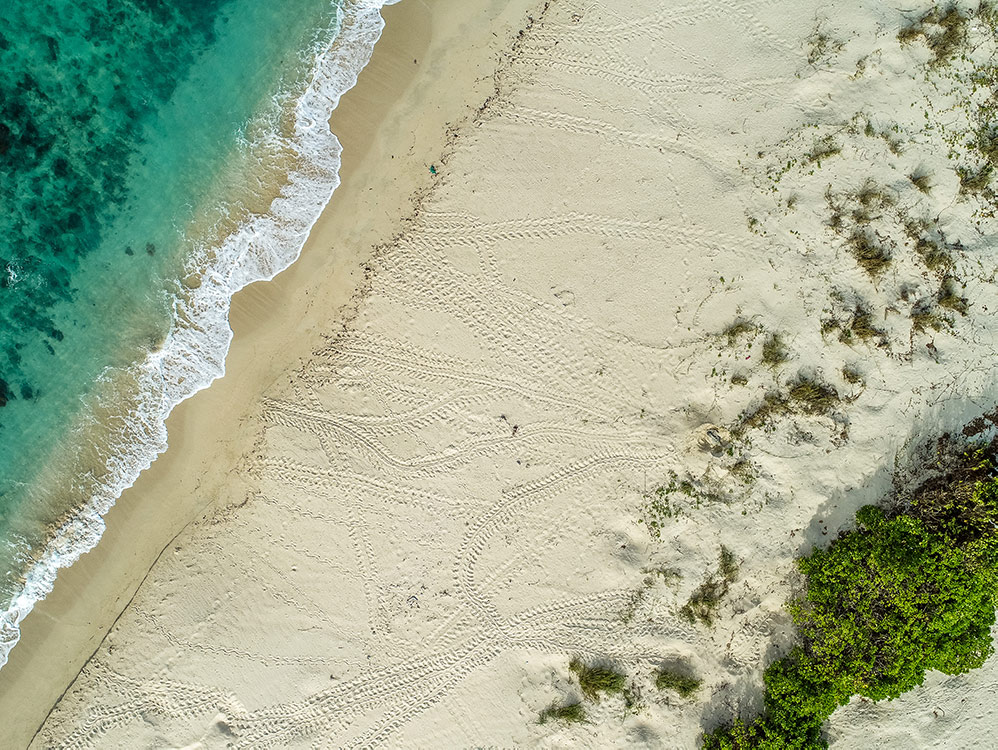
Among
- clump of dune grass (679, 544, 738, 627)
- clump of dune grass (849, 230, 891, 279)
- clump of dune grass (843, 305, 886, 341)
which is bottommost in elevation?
clump of dune grass (679, 544, 738, 627)

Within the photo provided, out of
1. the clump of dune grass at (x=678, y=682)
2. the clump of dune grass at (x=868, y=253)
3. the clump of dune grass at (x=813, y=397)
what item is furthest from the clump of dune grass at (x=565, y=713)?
the clump of dune grass at (x=868, y=253)

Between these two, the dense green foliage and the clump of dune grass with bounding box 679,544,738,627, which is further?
the clump of dune grass with bounding box 679,544,738,627

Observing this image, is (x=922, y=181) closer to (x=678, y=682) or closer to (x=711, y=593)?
(x=711, y=593)

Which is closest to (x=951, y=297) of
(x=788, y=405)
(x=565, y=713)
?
(x=788, y=405)

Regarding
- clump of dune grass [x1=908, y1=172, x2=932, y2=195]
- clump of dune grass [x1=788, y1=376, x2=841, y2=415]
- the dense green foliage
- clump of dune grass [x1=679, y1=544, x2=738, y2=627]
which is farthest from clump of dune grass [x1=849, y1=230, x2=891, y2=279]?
clump of dune grass [x1=679, y1=544, x2=738, y2=627]

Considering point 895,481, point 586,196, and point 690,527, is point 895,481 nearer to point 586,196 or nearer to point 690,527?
point 690,527

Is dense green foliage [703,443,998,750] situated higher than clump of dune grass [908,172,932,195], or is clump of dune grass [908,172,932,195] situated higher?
clump of dune grass [908,172,932,195]

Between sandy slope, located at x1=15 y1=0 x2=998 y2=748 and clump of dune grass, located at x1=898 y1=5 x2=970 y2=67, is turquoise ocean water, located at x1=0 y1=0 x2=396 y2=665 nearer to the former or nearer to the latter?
→ sandy slope, located at x1=15 y1=0 x2=998 y2=748
